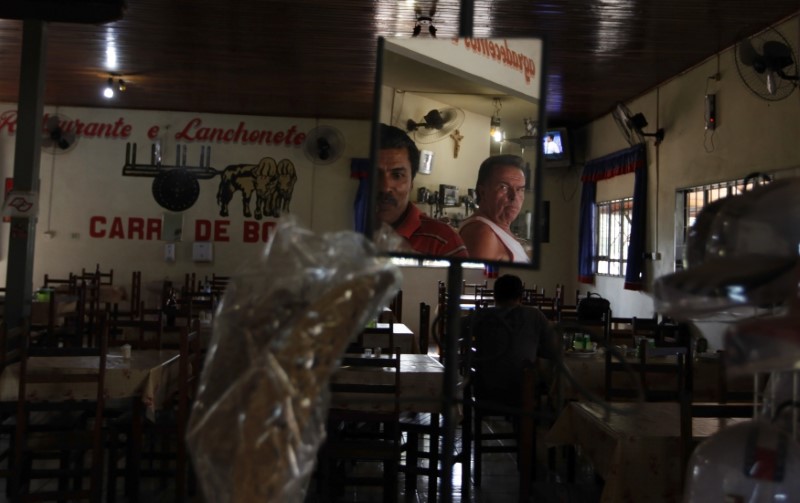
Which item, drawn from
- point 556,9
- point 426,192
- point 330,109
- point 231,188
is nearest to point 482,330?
point 556,9

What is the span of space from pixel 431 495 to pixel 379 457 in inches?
21.4

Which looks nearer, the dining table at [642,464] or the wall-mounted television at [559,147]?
the dining table at [642,464]

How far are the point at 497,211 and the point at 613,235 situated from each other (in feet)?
26.7

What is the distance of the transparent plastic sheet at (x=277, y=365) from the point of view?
91cm

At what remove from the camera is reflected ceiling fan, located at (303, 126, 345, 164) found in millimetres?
10227

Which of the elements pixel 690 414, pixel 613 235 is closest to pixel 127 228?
pixel 613 235

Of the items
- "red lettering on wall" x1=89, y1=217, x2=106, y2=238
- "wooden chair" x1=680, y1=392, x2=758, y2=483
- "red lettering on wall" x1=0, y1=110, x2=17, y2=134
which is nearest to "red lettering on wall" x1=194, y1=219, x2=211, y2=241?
"red lettering on wall" x1=89, y1=217, x2=106, y2=238

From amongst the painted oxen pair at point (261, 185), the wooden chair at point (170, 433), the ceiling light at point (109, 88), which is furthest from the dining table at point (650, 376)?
the painted oxen pair at point (261, 185)

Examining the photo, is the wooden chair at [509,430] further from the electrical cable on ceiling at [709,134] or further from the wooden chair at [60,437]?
the electrical cable on ceiling at [709,134]

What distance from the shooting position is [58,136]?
991cm

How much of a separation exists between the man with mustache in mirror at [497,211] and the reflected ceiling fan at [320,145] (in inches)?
362

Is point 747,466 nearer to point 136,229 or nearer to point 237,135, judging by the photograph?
point 237,135

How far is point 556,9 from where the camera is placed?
5.46 m

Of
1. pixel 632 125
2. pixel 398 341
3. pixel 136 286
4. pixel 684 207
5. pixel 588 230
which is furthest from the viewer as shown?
pixel 136 286
